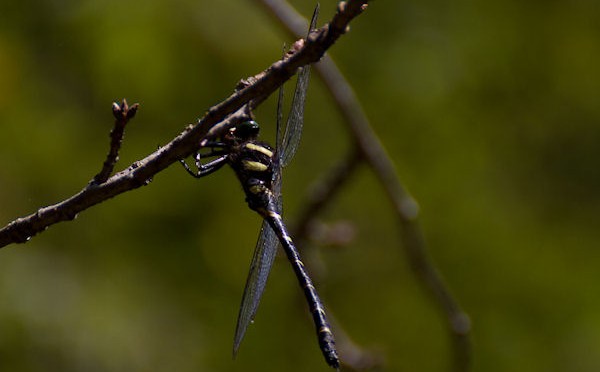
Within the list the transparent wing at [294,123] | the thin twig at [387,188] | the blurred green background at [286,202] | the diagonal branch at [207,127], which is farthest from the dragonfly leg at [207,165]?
the blurred green background at [286,202]

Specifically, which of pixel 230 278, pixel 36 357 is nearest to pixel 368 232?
pixel 230 278

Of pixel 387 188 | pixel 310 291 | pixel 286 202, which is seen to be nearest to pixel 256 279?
pixel 310 291

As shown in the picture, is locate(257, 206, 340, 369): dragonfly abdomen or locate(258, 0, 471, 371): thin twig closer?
locate(257, 206, 340, 369): dragonfly abdomen

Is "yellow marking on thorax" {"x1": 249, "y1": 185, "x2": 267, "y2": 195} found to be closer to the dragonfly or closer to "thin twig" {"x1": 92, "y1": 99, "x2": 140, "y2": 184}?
the dragonfly

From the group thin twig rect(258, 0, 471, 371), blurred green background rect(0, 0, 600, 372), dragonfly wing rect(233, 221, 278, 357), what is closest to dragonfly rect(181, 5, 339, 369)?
dragonfly wing rect(233, 221, 278, 357)

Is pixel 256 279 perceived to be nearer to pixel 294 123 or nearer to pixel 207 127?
pixel 294 123

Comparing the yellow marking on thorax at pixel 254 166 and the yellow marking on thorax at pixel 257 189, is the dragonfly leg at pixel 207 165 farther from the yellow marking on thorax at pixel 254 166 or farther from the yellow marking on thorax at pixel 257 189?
the yellow marking on thorax at pixel 257 189

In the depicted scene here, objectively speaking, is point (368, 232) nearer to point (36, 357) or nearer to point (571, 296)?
point (571, 296)
